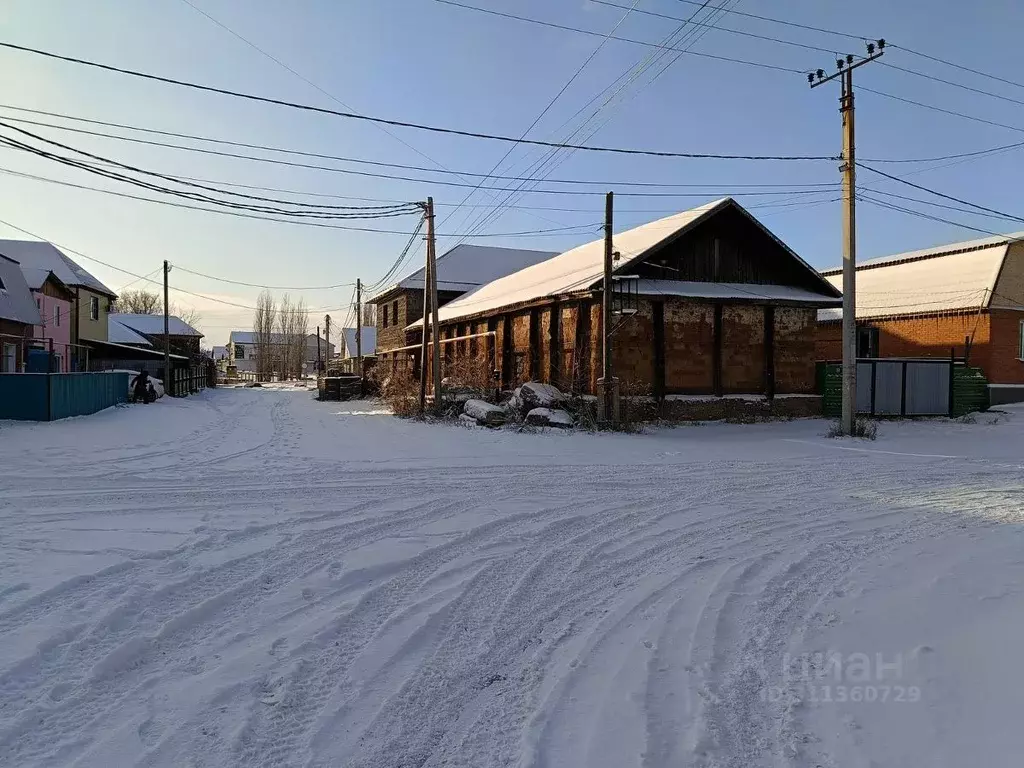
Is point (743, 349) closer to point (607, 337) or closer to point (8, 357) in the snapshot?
point (607, 337)

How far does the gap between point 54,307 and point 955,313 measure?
42.2 metres

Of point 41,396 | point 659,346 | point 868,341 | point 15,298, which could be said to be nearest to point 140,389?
point 15,298

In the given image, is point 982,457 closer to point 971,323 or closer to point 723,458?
point 723,458

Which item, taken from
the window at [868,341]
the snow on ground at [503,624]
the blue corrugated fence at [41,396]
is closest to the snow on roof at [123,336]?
the blue corrugated fence at [41,396]

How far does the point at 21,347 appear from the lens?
78.0 ft

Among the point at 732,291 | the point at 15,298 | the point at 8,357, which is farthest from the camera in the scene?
the point at 15,298

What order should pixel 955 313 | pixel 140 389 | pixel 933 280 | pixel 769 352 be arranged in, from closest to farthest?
1. pixel 769 352
2. pixel 140 389
3. pixel 955 313
4. pixel 933 280

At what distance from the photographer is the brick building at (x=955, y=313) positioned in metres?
26.8

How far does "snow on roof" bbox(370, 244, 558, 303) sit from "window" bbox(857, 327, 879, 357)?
19.3 m

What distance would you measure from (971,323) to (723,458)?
2118 cm

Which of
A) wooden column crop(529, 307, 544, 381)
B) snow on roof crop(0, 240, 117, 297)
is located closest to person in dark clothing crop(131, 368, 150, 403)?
snow on roof crop(0, 240, 117, 297)

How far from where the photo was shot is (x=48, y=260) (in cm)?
3753

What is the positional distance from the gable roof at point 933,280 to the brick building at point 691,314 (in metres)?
11.7

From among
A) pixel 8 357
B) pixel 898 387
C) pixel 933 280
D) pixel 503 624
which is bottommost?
pixel 503 624
